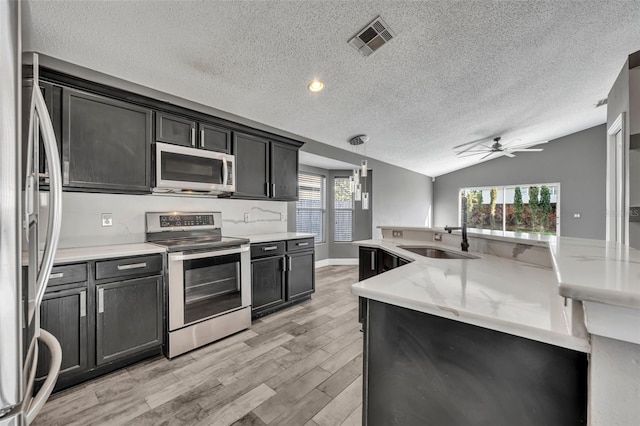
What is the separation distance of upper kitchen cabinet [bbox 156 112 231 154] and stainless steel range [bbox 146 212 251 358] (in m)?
0.75

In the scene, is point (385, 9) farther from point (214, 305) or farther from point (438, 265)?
point (214, 305)

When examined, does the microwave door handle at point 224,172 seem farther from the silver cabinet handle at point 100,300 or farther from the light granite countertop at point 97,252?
the silver cabinet handle at point 100,300

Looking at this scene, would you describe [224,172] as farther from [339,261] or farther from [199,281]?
[339,261]

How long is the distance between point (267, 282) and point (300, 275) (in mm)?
531

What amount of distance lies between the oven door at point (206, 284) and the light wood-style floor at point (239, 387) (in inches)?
12.5

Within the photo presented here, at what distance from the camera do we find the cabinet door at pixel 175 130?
241 cm

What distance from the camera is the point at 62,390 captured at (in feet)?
5.84

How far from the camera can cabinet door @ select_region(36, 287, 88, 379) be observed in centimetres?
169

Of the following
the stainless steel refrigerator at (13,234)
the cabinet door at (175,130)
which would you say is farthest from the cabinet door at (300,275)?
the stainless steel refrigerator at (13,234)

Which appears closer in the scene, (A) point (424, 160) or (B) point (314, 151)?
(B) point (314, 151)

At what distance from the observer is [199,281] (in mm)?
2418

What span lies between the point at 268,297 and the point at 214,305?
70 cm

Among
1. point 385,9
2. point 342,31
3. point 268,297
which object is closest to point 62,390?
point 268,297

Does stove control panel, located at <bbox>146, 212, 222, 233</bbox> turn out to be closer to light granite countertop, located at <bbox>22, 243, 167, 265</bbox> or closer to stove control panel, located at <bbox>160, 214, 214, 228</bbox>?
stove control panel, located at <bbox>160, 214, 214, 228</bbox>
